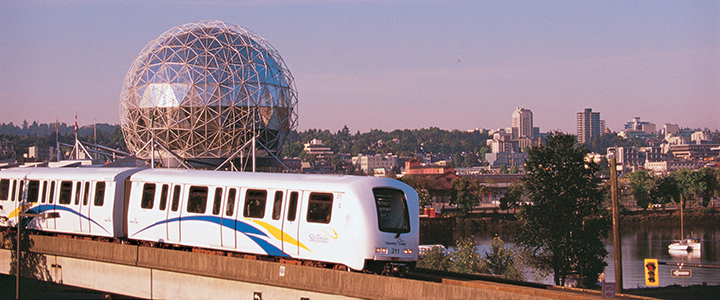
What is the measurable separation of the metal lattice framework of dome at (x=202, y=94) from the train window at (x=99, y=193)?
30.2 meters

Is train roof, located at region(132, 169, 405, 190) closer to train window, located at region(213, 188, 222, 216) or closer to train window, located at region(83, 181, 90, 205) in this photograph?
train window, located at region(213, 188, 222, 216)

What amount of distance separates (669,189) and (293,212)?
389ft

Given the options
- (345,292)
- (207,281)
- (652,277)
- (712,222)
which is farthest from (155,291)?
(712,222)

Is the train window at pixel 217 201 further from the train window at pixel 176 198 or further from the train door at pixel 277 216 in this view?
the train door at pixel 277 216

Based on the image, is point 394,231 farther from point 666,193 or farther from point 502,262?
point 666,193

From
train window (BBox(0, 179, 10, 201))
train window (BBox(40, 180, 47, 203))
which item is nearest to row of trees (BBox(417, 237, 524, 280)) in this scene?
train window (BBox(40, 180, 47, 203))

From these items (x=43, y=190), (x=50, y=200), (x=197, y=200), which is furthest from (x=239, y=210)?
(x=43, y=190)

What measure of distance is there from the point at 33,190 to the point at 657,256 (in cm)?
5551

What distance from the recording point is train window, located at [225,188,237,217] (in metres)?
22.5

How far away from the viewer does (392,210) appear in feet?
64.4

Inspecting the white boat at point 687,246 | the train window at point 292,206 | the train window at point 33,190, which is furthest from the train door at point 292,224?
the white boat at point 687,246

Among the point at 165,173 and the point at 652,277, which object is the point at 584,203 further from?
the point at 165,173

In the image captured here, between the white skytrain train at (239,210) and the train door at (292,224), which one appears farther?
the train door at (292,224)

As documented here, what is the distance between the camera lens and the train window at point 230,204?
22.5 m
